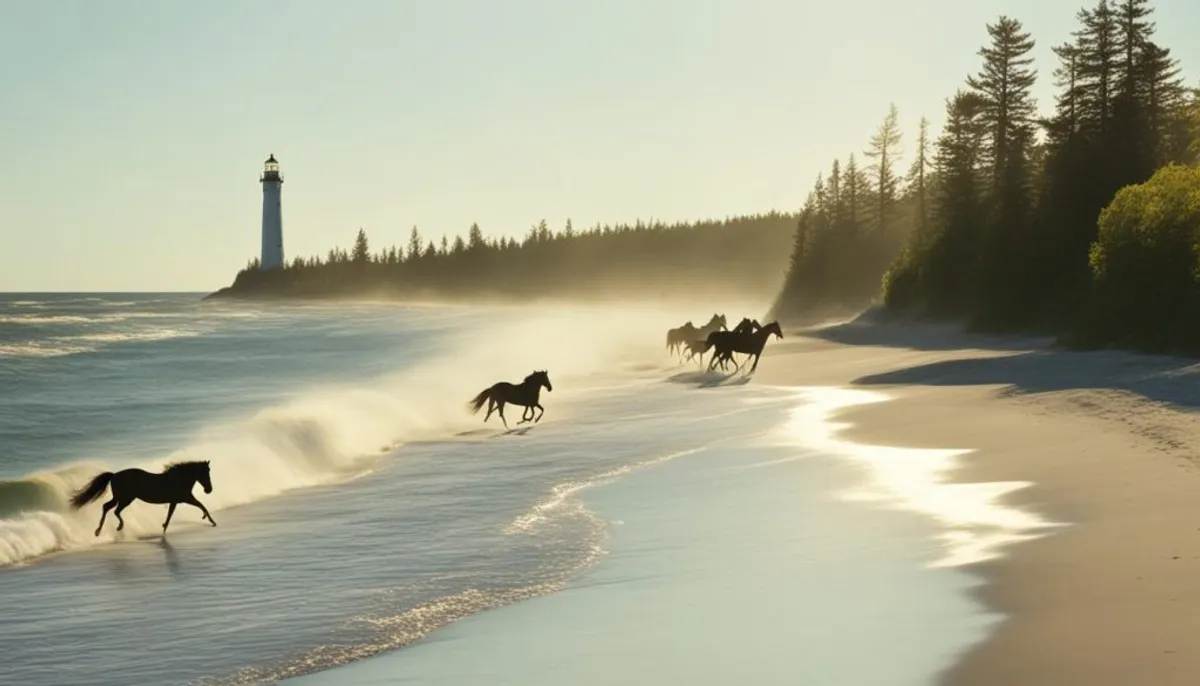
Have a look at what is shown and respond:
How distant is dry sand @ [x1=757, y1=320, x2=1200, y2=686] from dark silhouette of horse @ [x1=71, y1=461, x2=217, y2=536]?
32.5 feet

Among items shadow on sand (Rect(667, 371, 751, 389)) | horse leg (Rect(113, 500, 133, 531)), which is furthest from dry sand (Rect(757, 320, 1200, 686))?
horse leg (Rect(113, 500, 133, 531))

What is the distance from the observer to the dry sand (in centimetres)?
741

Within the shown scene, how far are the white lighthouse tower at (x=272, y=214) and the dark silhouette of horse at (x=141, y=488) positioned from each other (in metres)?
156

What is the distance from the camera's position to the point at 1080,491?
45.1 feet

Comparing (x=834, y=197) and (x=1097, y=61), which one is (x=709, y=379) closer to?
(x=1097, y=61)

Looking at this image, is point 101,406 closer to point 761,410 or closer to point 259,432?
point 259,432

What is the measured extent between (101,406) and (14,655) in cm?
3196

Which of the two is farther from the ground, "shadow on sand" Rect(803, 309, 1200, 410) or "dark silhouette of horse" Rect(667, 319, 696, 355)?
"dark silhouette of horse" Rect(667, 319, 696, 355)

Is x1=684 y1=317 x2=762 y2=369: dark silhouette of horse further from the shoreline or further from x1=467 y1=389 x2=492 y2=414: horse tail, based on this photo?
the shoreline

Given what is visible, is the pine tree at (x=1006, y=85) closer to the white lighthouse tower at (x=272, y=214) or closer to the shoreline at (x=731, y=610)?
the shoreline at (x=731, y=610)

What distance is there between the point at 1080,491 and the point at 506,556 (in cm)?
675

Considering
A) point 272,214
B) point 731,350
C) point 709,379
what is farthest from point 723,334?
point 272,214

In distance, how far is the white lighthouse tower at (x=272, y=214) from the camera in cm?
16400

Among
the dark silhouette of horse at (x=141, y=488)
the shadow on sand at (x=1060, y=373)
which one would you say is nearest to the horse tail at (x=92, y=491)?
the dark silhouette of horse at (x=141, y=488)
